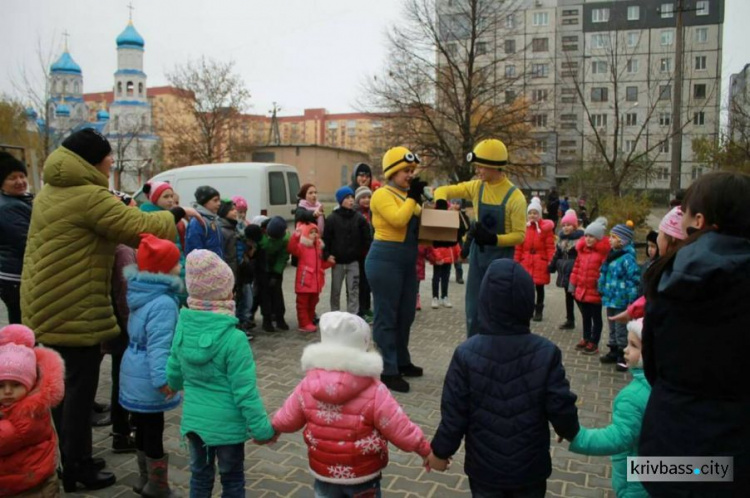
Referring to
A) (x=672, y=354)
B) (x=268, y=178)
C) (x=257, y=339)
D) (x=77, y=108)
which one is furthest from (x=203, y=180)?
(x=77, y=108)

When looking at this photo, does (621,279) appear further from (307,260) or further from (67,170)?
(67,170)

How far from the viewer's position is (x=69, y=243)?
11.5 ft

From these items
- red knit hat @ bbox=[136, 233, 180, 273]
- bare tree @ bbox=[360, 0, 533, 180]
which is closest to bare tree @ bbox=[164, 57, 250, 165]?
bare tree @ bbox=[360, 0, 533, 180]

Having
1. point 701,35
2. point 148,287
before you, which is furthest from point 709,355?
point 701,35

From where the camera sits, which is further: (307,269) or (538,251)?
(538,251)

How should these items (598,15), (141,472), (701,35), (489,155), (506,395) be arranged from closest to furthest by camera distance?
(506,395), (141,472), (489,155), (701,35), (598,15)

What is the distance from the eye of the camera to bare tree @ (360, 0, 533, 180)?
A: 2431 centimetres

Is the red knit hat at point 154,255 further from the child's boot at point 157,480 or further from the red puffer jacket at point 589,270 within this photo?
the red puffer jacket at point 589,270

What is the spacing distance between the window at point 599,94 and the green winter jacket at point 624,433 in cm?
6073

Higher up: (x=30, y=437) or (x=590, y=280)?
(x=590, y=280)

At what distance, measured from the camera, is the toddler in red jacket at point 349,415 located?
106 inches

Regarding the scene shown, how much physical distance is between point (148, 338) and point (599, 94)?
209ft

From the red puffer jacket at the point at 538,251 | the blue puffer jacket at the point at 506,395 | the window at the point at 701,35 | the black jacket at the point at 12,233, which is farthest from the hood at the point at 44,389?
the window at the point at 701,35

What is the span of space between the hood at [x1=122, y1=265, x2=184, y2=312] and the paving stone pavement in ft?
2.92
